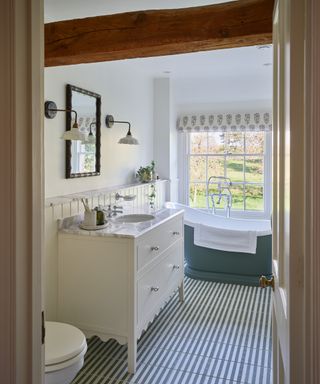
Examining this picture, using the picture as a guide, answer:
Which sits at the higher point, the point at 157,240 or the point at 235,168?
the point at 235,168

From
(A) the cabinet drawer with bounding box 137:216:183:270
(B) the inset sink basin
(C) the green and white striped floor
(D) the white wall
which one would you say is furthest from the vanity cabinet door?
(B) the inset sink basin

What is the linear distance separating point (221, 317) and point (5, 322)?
8.86 feet

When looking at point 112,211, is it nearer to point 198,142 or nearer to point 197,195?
point 197,195

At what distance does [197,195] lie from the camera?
5539 millimetres

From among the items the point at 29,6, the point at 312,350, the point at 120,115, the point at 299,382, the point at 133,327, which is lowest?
the point at 133,327

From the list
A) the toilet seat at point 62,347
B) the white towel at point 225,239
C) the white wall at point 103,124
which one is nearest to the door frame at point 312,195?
the toilet seat at point 62,347

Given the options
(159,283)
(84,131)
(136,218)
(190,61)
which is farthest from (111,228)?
(190,61)

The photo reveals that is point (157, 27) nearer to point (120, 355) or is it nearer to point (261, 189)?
point (120, 355)

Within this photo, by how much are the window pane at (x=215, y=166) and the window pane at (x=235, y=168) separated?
0.35 ft

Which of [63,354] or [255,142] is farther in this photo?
[255,142]

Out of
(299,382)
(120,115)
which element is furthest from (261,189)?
(299,382)

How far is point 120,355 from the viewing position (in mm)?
2596

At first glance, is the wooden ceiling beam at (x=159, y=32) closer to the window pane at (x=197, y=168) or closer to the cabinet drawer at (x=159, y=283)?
the cabinet drawer at (x=159, y=283)

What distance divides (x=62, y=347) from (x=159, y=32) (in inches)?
73.8
